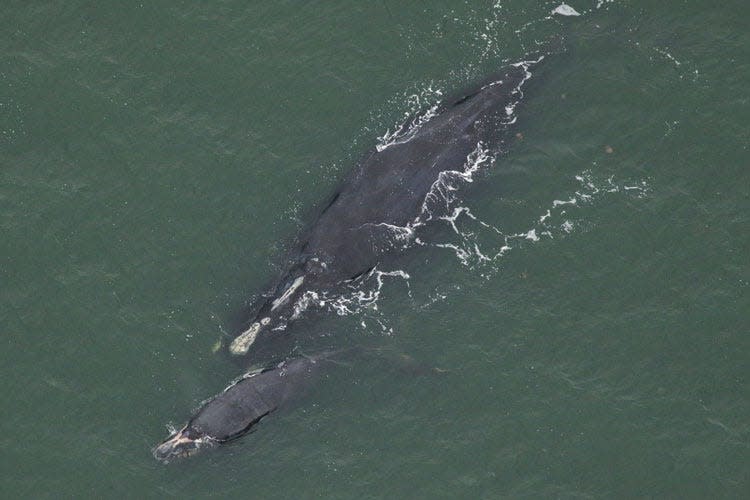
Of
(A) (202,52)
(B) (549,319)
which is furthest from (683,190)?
(A) (202,52)

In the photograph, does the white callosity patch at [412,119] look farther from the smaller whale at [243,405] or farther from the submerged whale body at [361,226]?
the smaller whale at [243,405]

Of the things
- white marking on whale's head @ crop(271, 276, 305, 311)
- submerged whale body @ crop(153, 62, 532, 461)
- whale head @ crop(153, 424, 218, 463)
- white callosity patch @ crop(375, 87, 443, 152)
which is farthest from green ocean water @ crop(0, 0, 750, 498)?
white marking on whale's head @ crop(271, 276, 305, 311)

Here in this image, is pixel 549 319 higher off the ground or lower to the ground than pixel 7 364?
lower

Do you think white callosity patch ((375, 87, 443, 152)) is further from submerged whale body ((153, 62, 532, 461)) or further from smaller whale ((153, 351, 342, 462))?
smaller whale ((153, 351, 342, 462))

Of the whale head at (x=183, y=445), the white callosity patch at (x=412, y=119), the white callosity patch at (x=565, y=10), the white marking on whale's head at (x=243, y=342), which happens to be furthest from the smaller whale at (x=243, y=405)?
the white callosity patch at (x=565, y=10)

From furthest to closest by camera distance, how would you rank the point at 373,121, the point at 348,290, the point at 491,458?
the point at 373,121
the point at 348,290
the point at 491,458

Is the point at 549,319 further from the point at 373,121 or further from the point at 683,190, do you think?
the point at 373,121
